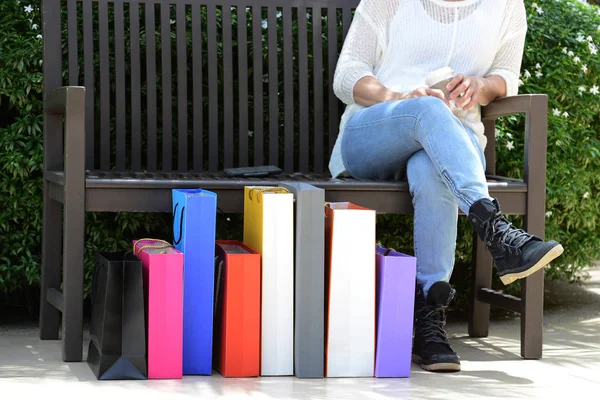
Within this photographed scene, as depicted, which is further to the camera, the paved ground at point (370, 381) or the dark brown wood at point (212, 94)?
the dark brown wood at point (212, 94)

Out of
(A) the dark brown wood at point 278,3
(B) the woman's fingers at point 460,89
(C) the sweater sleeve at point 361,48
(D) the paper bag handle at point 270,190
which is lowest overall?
(D) the paper bag handle at point 270,190

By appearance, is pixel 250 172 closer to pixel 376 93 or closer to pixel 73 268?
pixel 376 93

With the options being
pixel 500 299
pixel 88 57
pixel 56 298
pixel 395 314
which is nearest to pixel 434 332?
pixel 395 314

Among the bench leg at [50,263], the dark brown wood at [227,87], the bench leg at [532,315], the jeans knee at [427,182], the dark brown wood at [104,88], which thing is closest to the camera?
the jeans knee at [427,182]

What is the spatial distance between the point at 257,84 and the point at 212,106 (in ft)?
0.63

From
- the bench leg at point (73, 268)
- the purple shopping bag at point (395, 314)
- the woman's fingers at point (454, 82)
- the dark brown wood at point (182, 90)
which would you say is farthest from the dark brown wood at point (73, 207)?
the woman's fingers at point (454, 82)

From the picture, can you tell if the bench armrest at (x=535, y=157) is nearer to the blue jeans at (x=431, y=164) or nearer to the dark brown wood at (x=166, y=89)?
the blue jeans at (x=431, y=164)

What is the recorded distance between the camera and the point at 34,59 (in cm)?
360

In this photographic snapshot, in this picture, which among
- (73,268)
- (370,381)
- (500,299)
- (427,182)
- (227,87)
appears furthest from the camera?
(227,87)

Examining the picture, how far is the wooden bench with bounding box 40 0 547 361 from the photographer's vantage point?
10.4ft

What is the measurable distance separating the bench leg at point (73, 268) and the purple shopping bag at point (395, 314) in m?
0.86

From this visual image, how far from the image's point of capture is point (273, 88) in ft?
12.2

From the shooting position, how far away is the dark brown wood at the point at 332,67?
3768mm

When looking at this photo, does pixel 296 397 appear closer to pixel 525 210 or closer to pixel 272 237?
pixel 272 237
